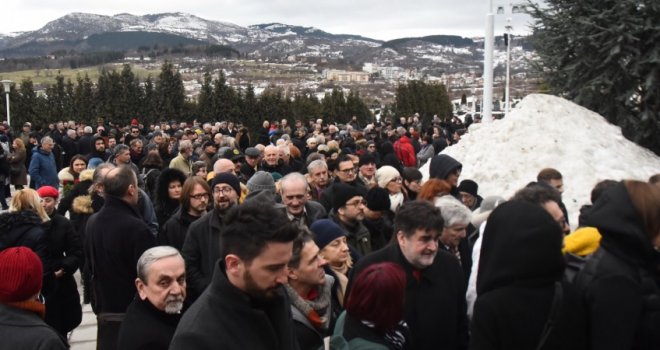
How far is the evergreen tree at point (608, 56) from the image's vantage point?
11.0m

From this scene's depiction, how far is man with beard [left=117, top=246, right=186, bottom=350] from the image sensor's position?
11.9 feet

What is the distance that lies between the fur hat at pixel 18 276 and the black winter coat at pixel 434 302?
1.79 meters

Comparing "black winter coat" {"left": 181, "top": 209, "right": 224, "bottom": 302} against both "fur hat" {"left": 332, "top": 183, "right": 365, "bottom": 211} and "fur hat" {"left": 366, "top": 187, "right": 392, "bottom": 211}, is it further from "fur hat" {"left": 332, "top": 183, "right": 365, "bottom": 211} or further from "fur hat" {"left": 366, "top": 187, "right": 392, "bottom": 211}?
"fur hat" {"left": 366, "top": 187, "right": 392, "bottom": 211}

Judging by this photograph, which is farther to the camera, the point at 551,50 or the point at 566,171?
the point at 551,50

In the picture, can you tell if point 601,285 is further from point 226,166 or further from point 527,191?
point 226,166

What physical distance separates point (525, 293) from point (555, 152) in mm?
8515

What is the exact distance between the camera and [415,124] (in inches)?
982

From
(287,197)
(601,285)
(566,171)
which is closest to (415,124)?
(566,171)

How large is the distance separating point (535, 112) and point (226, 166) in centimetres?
640

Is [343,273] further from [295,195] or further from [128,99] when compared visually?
[128,99]

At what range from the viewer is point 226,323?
97.3 inches

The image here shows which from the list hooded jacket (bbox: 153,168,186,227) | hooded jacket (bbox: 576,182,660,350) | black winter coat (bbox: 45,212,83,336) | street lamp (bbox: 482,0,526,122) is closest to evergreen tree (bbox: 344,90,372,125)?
street lamp (bbox: 482,0,526,122)

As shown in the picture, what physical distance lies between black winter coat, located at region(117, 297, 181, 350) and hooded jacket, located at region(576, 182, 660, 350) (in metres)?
2.23

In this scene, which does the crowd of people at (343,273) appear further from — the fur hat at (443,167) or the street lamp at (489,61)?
the street lamp at (489,61)
